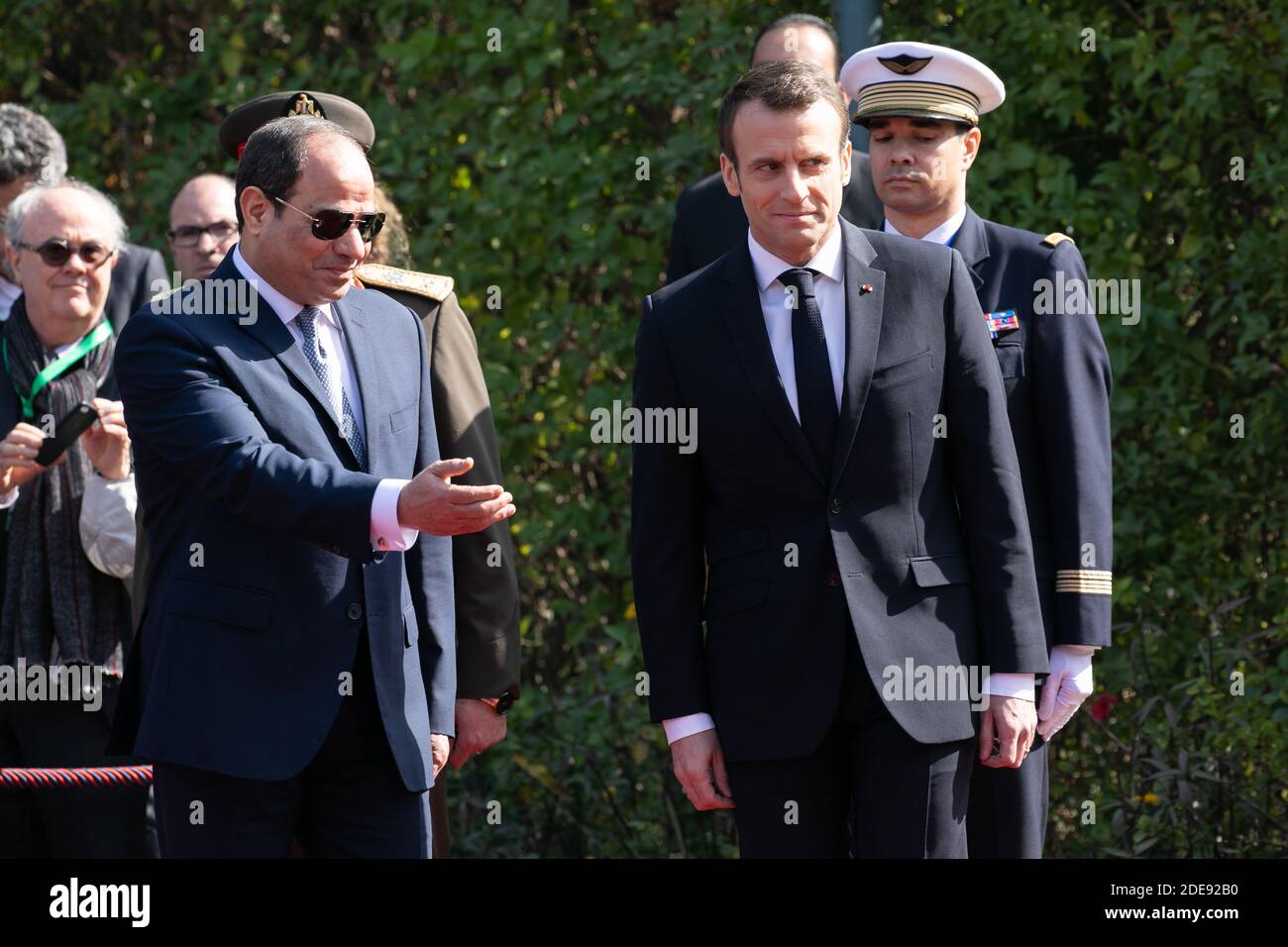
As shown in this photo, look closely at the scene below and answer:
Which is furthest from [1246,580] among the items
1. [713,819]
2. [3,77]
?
[3,77]

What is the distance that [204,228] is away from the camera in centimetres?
523

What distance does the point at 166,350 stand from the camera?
3.42m

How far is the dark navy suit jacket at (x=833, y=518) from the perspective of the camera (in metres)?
3.48

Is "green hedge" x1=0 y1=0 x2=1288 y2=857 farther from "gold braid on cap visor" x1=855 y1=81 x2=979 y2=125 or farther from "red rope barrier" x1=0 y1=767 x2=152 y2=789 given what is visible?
"red rope barrier" x1=0 y1=767 x2=152 y2=789

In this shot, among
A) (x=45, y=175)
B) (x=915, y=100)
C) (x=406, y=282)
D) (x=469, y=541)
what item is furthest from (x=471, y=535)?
(x=45, y=175)

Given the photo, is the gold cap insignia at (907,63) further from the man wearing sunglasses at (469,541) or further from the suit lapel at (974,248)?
the man wearing sunglasses at (469,541)

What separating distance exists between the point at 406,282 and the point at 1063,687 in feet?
5.75

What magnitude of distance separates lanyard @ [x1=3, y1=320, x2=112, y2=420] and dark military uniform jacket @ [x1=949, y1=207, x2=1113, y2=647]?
7.64 feet

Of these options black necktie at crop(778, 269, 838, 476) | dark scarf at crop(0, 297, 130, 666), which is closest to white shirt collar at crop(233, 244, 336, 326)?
black necktie at crop(778, 269, 838, 476)

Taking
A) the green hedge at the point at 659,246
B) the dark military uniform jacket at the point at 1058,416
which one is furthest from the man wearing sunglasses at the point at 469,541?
the green hedge at the point at 659,246

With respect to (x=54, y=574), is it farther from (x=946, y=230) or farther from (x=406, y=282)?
(x=946, y=230)

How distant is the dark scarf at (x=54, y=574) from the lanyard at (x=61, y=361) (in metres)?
0.01

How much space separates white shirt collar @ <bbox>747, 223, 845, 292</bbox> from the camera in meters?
3.63

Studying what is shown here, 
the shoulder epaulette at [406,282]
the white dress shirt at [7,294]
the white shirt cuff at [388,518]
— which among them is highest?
the white dress shirt at [7,294]
